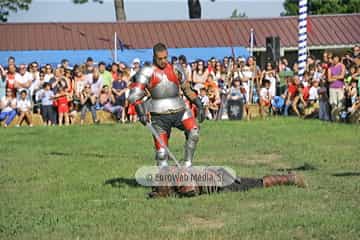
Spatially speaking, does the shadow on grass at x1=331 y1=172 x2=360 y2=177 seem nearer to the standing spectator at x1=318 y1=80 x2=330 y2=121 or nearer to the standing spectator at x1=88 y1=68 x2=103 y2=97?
the standing spectator at x1=318 y1=80 x2=330 y2=121

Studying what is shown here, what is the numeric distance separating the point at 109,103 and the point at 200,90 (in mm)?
2289

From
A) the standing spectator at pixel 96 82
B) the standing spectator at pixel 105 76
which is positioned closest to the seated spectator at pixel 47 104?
the standing spectator at pixel 96 82

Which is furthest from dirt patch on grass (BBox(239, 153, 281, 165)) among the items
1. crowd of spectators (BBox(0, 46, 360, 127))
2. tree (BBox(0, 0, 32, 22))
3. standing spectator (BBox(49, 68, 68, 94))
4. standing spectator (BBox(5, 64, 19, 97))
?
tree (BBox(0, 0, 32, 22))

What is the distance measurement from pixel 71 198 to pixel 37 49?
20.8 m

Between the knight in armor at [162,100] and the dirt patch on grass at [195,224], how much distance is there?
1670 mm

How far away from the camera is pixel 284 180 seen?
372 inches

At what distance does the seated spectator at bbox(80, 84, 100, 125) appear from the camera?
754 inches

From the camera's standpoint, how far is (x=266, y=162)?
479 inches

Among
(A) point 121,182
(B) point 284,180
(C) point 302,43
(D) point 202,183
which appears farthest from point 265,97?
(D) point 202,183

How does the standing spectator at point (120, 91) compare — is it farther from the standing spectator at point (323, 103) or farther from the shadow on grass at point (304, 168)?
the shadow on grass at point (304, 168)

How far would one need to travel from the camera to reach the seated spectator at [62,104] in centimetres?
1897

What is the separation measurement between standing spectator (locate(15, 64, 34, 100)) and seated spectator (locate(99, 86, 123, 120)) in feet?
5.82

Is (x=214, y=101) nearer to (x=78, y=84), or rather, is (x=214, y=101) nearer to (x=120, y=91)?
(x=120, y=91)

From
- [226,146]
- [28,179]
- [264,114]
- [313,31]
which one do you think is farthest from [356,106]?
[313,31]
